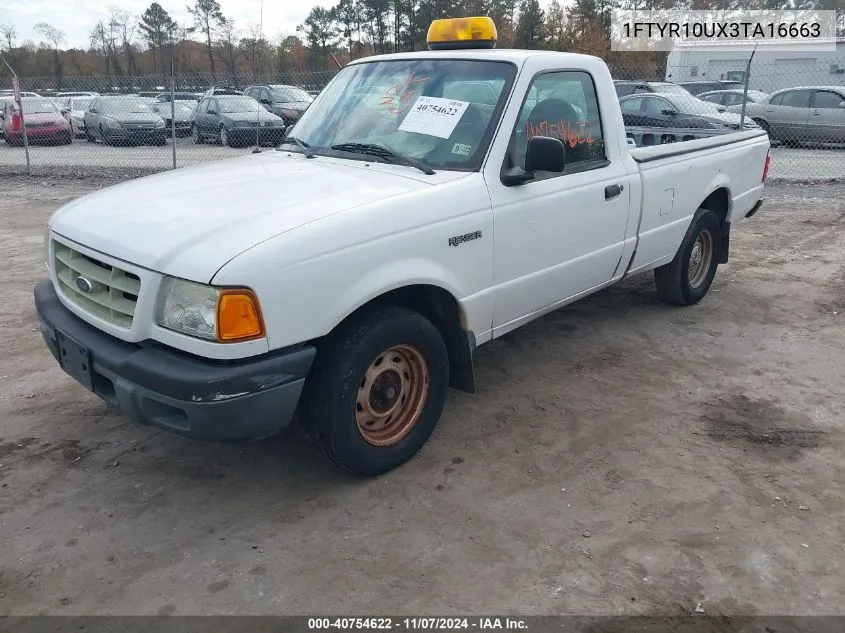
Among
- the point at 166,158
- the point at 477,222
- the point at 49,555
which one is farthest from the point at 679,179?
the point at 166,158

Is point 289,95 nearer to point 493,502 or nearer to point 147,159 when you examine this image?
point 147,159

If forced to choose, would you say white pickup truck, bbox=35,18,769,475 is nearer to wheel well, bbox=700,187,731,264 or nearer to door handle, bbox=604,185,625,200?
door handle, bbox=604,185,625,200

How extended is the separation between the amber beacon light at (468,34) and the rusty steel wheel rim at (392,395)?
2271 mm

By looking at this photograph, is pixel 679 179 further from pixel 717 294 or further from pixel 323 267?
pixel 323 267

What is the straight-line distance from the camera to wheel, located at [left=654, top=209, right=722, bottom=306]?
223 inches

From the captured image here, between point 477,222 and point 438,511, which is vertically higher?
point 477,222

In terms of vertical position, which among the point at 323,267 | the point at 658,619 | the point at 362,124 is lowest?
the point at 658,619

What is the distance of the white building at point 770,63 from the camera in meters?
27.9

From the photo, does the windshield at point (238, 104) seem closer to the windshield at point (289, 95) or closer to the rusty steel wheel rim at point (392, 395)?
the windshield at point (289, 95)

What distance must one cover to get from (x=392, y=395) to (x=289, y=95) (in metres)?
19.0

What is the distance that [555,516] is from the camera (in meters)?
3.19

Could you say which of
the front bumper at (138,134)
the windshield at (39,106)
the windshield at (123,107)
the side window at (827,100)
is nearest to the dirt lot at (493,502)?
the side window at (827,100)

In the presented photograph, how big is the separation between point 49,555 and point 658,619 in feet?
7.93

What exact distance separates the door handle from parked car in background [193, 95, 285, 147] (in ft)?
45.6
